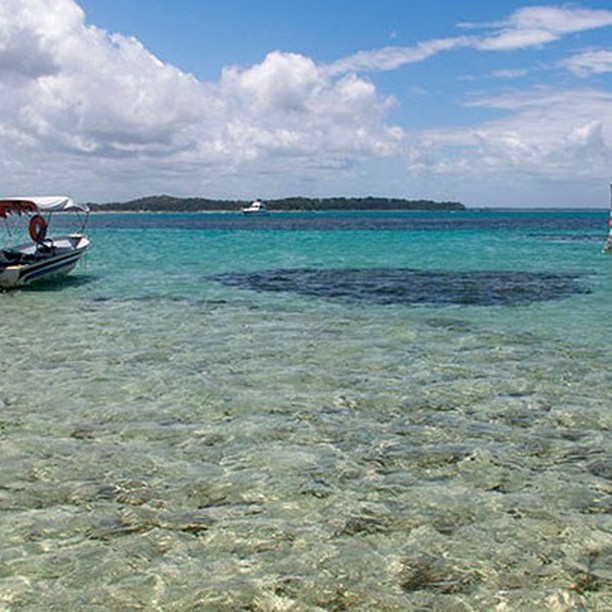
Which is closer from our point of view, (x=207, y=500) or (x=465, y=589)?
(x=465, y=589)

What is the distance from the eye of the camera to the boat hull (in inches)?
884

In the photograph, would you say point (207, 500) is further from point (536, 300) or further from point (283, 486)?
point (536, 300)

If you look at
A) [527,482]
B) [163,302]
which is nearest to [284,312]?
[163,302]

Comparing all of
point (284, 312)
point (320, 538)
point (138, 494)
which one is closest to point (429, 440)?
point (320, 538)

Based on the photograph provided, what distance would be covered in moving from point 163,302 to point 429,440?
13.3 meters

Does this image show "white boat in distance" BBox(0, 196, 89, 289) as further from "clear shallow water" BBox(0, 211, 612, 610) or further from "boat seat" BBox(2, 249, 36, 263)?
"clear shallow water" BBox(0, 211, 612, 610)

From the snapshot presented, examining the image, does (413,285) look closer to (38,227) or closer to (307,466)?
(38,227)

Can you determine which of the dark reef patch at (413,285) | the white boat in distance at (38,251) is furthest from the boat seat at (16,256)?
the dark reef patch at (413,285)

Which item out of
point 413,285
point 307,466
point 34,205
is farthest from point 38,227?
point 307,466

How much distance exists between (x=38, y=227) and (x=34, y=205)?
139 centimetres

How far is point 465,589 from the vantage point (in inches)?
193

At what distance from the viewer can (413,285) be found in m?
24.2

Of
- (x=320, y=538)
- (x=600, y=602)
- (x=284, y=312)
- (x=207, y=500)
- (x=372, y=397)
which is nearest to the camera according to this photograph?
(x=600, y=602)

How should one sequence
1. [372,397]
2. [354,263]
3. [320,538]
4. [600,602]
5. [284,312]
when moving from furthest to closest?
[354,263] → [284,312] → [372,397] → [320,538] → [600,602]
